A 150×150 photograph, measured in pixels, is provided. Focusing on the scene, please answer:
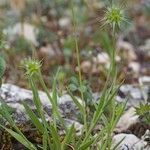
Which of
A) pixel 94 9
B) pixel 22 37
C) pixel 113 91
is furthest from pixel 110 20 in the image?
pixel 94 9

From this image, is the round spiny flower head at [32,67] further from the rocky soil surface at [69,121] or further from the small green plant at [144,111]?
the small green plant at [144,111]

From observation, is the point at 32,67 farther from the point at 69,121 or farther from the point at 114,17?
the point at 69,121

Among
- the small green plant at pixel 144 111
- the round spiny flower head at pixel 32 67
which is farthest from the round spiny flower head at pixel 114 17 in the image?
the small green plant at pixel 144 111

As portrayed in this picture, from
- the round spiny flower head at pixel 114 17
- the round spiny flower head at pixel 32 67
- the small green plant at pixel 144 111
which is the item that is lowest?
the small green plant at pixel 144 111

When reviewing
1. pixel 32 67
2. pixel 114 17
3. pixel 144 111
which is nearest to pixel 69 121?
pixel 144 111

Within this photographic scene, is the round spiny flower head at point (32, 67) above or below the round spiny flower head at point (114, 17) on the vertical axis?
below

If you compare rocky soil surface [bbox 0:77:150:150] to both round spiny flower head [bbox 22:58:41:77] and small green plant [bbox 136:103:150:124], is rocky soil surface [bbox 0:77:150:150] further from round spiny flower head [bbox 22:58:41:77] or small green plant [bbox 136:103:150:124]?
round spiny flower head [bbox 22:58:41:77]

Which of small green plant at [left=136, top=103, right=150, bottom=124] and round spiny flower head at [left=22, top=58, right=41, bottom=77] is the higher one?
round spiny flower head at [left=22, top=58, right=41, bottom=77]

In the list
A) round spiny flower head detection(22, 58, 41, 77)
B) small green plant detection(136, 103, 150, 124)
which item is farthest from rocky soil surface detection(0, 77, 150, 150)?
round spiny flower head detection(22, 58, 41, 77)
